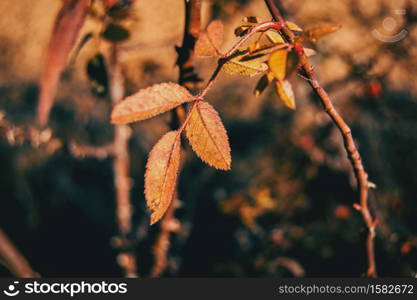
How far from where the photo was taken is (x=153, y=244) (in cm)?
98

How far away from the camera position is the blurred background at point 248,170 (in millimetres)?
1356

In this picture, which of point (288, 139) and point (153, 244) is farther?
point (288, 139)

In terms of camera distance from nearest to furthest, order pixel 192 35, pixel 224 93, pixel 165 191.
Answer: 1. pixel 165 191
2. pixel 192 35
3. pixel 224 93

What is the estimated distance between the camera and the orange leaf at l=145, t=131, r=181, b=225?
1.19ft

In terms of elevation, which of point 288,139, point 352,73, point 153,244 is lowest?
point 288,139

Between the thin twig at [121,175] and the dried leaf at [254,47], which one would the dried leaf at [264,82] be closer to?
the dried leaf at [254,47]

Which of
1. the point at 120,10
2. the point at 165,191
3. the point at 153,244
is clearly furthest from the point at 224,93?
Answer: the point at 165,191

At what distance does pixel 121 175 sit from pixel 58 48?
0.83m

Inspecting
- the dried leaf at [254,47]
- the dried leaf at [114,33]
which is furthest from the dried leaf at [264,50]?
the dried leaf at [114,33]

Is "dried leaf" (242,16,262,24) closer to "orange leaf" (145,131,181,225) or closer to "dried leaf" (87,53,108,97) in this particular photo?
"orange leaf" (145,131,181,225)

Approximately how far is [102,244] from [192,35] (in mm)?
1494

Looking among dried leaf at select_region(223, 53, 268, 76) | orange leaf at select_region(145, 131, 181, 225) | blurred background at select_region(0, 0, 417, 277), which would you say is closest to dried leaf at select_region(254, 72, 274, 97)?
dried leaf at select_region(223, 53, 268, 76)

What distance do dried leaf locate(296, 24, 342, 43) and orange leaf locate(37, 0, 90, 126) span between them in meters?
0.22

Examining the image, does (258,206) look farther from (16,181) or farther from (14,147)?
(14,147)
